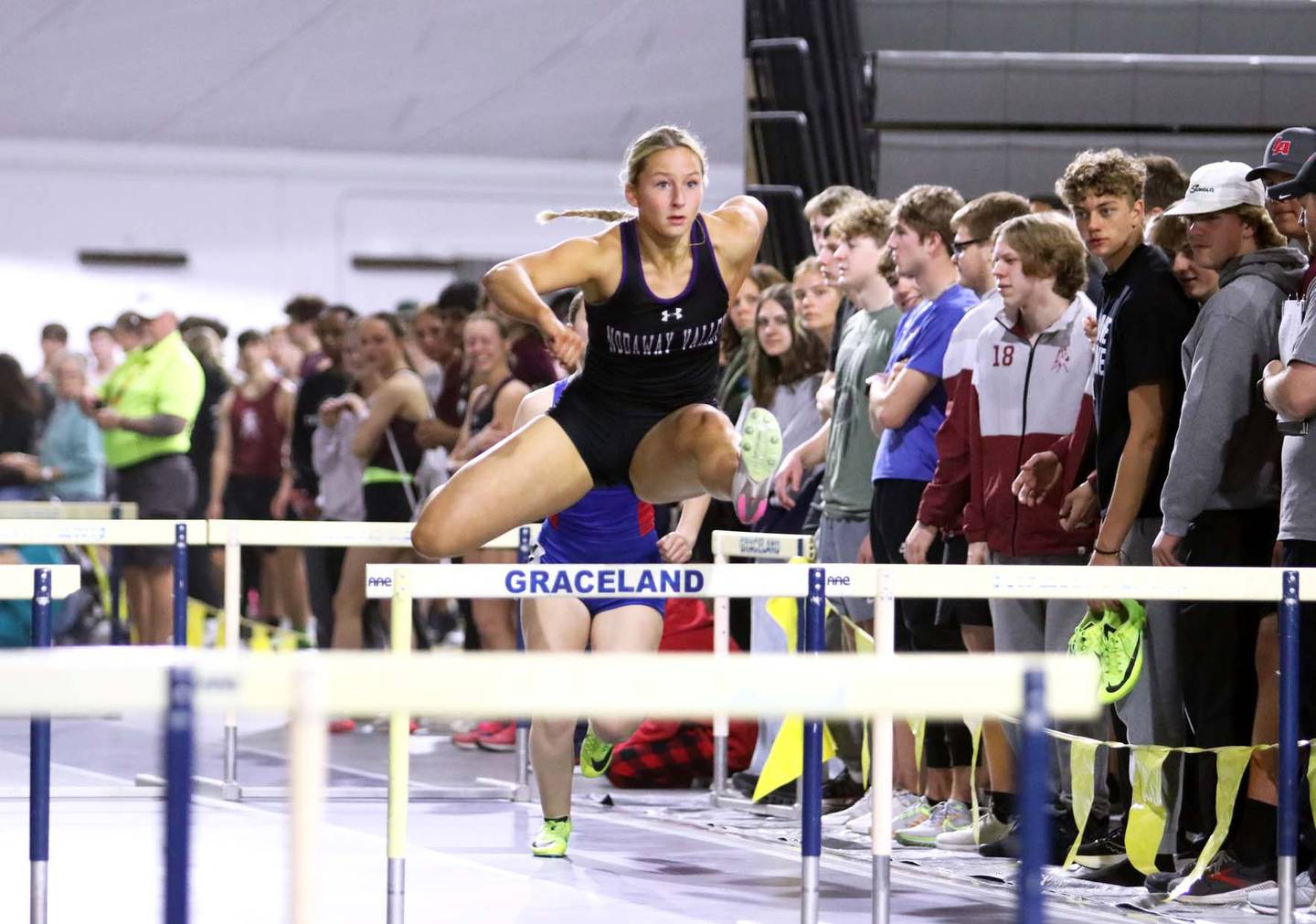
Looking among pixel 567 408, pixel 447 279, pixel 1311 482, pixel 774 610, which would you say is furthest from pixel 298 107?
pixel 1311 482

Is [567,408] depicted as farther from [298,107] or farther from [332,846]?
[298,107]

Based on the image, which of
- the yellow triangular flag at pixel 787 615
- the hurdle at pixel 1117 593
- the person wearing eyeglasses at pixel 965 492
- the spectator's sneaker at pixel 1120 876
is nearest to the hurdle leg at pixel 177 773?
the hurdle at pixel 1117 593

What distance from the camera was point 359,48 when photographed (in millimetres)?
10688

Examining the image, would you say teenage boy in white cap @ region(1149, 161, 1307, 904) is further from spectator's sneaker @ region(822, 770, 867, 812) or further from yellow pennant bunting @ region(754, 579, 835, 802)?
spectator's sneaker @ region(822, 770, 867, 812)

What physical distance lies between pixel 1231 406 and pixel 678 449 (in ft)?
4.49

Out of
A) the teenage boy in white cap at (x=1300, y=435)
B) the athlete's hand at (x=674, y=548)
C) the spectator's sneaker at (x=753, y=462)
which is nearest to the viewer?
the teenage boy in white cap at (x=1300, y=435)

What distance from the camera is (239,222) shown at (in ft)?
37.4

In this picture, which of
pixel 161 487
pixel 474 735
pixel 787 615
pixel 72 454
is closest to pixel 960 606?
pixel 787 615

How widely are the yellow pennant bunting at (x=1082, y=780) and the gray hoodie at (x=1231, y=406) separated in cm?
59

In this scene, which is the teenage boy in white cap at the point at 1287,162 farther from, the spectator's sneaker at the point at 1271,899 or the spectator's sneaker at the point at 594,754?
the spectator's sneaker at the point at 594,754

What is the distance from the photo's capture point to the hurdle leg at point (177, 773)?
2117 millimetres

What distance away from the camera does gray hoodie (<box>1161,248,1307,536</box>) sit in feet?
15.3

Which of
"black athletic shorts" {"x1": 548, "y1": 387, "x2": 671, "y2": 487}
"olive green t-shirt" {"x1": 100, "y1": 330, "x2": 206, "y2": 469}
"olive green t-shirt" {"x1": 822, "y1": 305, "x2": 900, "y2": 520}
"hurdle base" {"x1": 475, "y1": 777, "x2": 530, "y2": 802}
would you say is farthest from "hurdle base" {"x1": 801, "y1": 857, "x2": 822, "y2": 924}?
"olive green t-shirt" {"x1": 100, "y1": 330, "x2": 206, "y2": 469}

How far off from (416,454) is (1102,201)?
411cm
